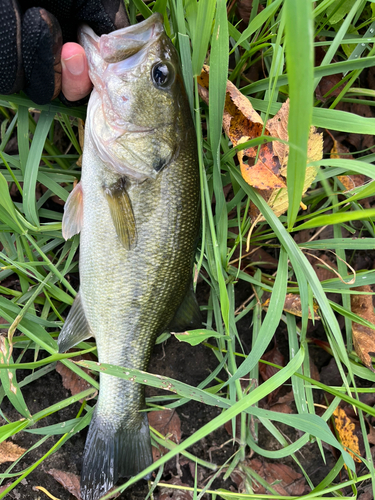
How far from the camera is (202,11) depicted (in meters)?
1.45

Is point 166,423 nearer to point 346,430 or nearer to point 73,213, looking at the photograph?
point 346,430

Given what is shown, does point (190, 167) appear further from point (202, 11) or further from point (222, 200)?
point (202, 11)

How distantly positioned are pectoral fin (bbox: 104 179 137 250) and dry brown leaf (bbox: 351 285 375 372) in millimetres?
1464

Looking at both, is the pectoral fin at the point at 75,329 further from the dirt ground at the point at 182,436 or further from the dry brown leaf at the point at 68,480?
the dry brown leaf at the point at 68,480

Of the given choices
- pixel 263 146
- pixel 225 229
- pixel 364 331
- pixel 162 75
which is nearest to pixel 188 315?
pixel 225 229

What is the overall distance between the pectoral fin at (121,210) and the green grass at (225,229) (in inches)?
14.8

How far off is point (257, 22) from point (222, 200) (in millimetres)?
820

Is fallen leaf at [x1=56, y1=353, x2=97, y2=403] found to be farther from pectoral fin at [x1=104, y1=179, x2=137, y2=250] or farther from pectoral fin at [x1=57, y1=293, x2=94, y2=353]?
pectoral fin at [x1=104, y1=179, x2=137, y2=250]

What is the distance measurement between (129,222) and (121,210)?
67 millimetres

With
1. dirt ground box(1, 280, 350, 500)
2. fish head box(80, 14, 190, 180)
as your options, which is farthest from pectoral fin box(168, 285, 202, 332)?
fish head box(80, 14, 190, 180)

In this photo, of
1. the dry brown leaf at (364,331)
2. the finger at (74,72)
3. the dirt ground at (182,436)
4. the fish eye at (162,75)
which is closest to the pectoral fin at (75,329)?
the dirt ground at (182,436)

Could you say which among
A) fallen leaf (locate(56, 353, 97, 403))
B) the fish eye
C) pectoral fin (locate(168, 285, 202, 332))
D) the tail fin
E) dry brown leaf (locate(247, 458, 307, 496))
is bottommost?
dry brown leaf (locate(247, 458, 307, 496))

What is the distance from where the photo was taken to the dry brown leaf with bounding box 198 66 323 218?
5.44ft

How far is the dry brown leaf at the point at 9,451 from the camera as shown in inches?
72.9
